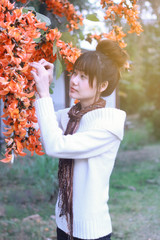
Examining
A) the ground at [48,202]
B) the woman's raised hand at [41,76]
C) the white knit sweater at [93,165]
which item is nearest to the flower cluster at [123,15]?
the white knit sweater at [93,165]

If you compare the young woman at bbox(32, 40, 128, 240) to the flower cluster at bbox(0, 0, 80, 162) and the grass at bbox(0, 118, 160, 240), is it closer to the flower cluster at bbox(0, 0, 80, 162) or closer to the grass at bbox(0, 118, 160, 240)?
the flower cluster at bbox(0, 0, 80, 162)

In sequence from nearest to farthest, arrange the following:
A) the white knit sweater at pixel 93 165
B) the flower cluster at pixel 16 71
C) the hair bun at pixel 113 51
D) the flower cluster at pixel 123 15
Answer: the flower cluster at pixel 16 71 → the white knit sweater at pixel 93 165 → the hair bun at pixel 113 51 → the flower cluster at pixel 123 15

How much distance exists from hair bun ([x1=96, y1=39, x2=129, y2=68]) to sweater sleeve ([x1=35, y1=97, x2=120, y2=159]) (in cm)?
42

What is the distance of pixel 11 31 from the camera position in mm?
1266

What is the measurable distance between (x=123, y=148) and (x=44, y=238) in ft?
19.8

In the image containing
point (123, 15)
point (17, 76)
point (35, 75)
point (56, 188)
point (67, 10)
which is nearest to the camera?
point (17, 76)

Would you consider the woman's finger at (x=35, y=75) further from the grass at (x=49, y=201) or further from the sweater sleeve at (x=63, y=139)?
the grass at (x=49, y=201)

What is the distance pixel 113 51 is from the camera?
1776mm

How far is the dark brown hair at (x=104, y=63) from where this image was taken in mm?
1704

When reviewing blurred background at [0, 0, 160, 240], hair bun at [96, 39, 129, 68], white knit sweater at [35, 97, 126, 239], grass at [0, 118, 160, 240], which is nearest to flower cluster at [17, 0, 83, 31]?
blurred background at [0, 0, 160, 240]

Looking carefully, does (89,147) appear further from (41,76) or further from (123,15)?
(123,15)

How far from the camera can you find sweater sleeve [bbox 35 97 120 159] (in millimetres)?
1557

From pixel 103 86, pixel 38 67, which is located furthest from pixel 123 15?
pixel 38 67

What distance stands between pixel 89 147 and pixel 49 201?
3685 mm
